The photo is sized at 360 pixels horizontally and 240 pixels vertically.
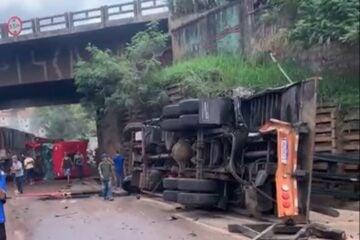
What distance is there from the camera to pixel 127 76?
80.5 feet

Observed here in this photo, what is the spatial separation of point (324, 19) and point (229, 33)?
499 inches

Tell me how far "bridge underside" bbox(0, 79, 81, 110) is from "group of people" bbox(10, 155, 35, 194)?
4.81 metres

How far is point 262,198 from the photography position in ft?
36.0

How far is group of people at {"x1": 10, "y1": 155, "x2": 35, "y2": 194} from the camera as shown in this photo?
22.8 meters

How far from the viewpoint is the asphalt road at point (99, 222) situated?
11.0 metres

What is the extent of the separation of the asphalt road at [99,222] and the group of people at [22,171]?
13.9 ft

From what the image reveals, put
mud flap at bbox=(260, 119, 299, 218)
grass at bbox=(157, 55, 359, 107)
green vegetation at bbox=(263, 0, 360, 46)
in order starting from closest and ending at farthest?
green vegetation at bbox=(263, 0, 360, 46) → mud flap at bbox=(260, 119, 299, 218) → grass at bbox=(157, 55, 359, 107)

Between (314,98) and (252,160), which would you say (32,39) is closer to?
(252,160)

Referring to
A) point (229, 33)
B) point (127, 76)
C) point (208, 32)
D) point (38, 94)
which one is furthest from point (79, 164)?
point (229, 33)

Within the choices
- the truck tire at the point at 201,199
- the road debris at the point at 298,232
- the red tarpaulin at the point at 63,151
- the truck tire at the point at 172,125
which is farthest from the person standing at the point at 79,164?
the road debris at the point at 298,232

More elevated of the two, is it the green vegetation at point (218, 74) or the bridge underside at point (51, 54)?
the bridge underside at point (51, 54)

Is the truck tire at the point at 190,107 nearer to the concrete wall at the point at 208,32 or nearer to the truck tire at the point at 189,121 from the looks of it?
the truck tire at the point at 189,121

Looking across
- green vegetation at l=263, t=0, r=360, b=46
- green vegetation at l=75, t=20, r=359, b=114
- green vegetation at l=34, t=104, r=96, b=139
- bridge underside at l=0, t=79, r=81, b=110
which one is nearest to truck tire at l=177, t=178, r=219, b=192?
green vegetation at l=263, t=0, r=360, b=46

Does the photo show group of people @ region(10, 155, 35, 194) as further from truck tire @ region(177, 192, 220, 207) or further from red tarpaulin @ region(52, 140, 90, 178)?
truck tire @ region(177, 192, 220, 207)
